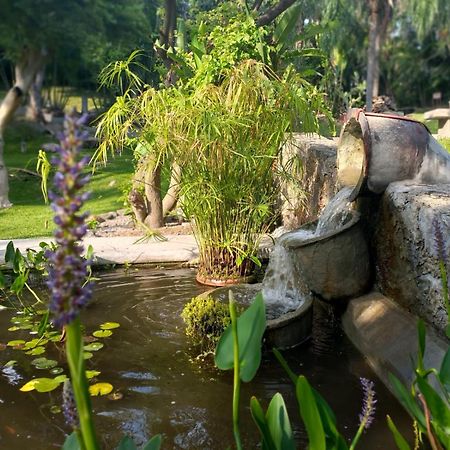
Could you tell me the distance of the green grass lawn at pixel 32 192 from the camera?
7809 millimetres

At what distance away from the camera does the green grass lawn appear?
7.81 m

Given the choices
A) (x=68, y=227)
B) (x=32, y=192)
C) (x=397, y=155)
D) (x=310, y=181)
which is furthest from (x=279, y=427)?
(x=32, y=192)

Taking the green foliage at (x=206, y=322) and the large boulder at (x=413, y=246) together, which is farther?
the green foliage at (x=206, y=322)

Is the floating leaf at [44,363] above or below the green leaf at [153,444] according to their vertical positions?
below

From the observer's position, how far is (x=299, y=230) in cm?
474

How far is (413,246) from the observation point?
10.8 ft

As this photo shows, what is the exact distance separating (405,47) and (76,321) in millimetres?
34294

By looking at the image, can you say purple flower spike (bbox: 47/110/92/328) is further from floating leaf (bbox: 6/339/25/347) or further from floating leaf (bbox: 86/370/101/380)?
floating leaf (bbox: 6/339/25/347)

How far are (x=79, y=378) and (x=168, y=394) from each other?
7.20 feet

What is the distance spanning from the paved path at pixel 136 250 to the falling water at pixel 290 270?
5.34ft

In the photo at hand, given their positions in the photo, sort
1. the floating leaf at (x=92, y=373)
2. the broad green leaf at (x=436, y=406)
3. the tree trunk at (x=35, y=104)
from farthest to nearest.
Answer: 1. the tree trunk at (x=35, y=104)
2. the floating leaf at (x=92, y=373)
3. the broad green leaf at (x=436, y=406)

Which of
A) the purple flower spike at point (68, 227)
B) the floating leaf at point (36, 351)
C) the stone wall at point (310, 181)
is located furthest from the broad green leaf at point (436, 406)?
the stone wall at point (310, 181)

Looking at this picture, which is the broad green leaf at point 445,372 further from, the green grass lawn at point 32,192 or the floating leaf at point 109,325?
the green grass lawn at point 32,192

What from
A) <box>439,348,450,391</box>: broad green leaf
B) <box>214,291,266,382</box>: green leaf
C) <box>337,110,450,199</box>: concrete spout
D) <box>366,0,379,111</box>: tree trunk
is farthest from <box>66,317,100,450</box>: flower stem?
<box>366,0,379,111</box>: tree trunk
